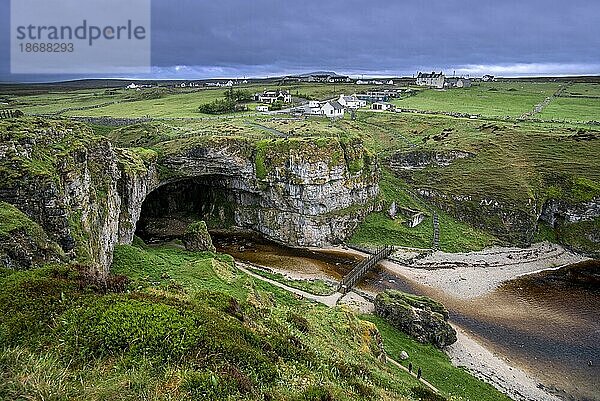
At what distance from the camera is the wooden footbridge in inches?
1844

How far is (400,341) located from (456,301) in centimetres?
1335

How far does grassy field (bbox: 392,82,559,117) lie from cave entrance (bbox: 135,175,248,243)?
67389mm

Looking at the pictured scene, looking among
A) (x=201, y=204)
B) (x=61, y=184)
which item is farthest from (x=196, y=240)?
(x=61, y=184)

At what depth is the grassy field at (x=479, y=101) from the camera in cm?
11324

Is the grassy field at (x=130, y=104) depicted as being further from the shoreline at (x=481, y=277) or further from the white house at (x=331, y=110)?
the shoreline at (x=481, y=277)

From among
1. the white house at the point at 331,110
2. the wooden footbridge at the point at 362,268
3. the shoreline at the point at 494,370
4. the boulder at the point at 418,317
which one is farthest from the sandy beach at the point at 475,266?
the white house at the point at 331,110

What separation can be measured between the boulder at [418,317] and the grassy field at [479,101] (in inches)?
3047

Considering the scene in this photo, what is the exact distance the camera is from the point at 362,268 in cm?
5203

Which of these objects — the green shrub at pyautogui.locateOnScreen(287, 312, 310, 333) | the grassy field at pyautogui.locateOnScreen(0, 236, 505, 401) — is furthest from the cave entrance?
the grassy field at pyautogui.locateOnScreen(0, 236, 505, 401)

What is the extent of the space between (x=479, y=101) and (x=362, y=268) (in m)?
94.3

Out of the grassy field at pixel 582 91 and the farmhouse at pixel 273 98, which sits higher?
the grassy field at pixel 582 91

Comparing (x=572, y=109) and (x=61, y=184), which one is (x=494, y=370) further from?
(x=572, y=109)

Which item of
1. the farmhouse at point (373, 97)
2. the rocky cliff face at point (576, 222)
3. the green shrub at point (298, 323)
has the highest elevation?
the farmhouse at point (373, 97)

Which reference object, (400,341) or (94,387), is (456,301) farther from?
(94,387)
